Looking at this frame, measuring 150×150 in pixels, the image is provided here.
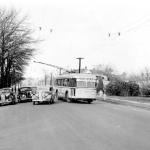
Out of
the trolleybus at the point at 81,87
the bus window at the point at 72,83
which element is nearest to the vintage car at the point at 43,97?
the trolleybus at the point at 81,87

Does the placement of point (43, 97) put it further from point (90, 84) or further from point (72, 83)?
point (90, 84)

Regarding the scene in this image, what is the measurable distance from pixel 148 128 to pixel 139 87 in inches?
1175

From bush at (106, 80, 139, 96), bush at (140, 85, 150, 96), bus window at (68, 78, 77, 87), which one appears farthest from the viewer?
bush at (106, 80, 139, 96)

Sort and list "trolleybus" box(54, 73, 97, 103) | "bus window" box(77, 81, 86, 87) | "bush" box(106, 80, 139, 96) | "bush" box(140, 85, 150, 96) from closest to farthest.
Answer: "trolleybus" box(54, 73, 97, 103), "bus window" box(77, 81, 86, 87), "bush" box(140, 85, 150, 96), "bush" box(106, 80, 139, 96)

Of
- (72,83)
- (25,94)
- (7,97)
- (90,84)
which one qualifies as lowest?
(7,97)

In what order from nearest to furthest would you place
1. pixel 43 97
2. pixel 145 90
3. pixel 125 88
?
pixel 43 97 → pixel 145 90 → pixel 125 88

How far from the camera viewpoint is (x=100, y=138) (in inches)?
342

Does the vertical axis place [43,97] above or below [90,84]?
below

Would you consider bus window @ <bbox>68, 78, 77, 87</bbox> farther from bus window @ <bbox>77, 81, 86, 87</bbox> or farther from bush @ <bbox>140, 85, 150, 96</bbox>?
bush @ <bbox>140, 85, 150, 96</bbox>

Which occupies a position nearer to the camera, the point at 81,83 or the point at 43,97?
the point at 43,97

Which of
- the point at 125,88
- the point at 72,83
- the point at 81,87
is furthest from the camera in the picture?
the point at 125,88

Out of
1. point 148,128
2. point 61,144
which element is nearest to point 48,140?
point 61,144

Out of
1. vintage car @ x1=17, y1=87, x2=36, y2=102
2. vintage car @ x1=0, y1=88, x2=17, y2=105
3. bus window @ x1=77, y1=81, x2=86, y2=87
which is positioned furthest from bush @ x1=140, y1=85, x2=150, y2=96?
vintage car @ x1=0, y1=88, x2=17, y2=105

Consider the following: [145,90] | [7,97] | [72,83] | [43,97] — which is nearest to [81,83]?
[72,83]
